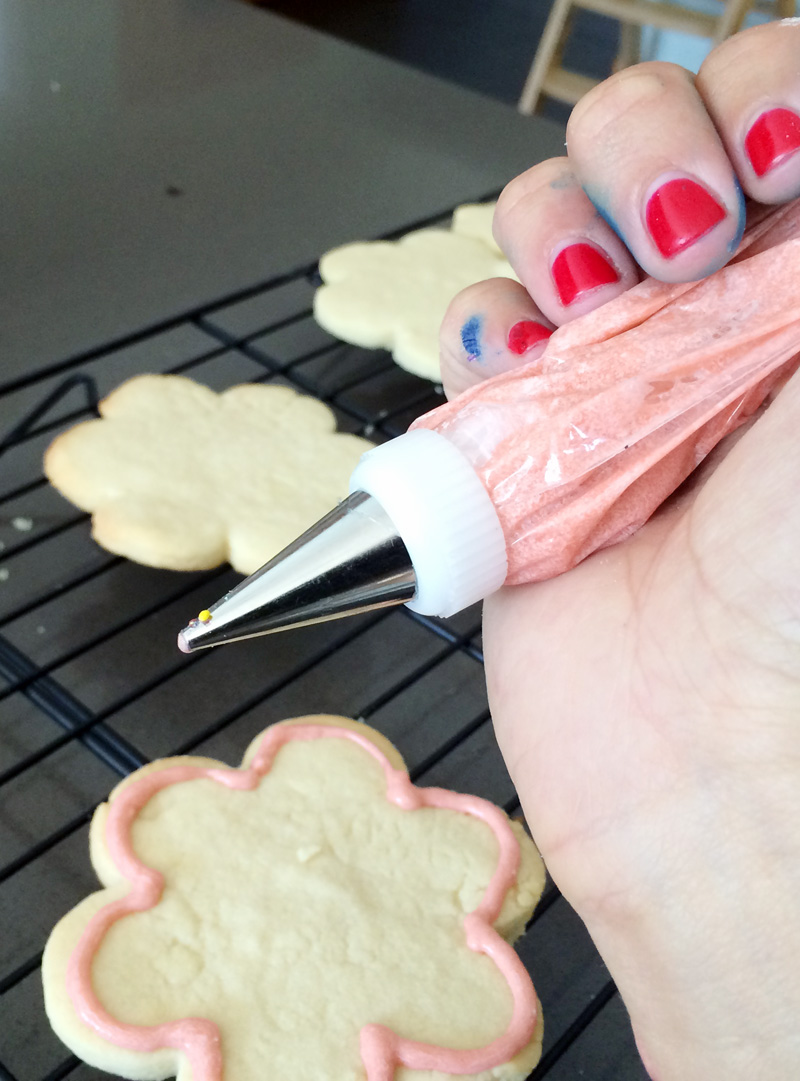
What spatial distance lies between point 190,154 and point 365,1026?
1.15 meters

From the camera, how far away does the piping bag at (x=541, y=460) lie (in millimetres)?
358

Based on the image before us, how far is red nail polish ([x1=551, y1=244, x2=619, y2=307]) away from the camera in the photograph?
1.56 ft

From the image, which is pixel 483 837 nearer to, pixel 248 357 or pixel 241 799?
pixel 241 799

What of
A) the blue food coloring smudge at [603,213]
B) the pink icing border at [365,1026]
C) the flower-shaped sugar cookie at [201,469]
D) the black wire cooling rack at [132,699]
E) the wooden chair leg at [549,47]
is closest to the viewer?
the blue food coloring smudge at [603,213]

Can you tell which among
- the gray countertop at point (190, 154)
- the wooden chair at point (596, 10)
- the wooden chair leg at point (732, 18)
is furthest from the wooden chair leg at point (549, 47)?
the gray countertop at point (190, 154)

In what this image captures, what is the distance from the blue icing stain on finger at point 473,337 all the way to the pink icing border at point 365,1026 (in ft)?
1.00

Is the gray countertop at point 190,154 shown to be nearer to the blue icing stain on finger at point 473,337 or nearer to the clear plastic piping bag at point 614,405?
the blue icing stain on finger at point 473,337

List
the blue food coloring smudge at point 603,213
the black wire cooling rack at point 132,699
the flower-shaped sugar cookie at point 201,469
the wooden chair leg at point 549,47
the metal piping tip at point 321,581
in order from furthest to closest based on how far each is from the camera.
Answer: the wooden chair leg at point 549,47 < the flower-shaped sugar cookie at point 201,469 < the black wire cooling rack at point 132,699 < the blue food coloring smudge at point 603,213 < the metal piping tip at point 321,581

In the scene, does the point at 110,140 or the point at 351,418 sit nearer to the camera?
the point at 351,418

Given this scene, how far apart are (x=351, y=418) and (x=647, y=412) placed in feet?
2.44

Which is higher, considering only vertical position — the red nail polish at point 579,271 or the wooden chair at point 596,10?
the red nail polish at point 579,271

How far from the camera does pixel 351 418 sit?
111 cm

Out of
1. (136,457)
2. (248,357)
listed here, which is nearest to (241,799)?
(136,457)

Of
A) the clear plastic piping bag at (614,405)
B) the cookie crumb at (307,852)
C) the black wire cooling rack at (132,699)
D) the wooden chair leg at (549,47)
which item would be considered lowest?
the black wire cooling rack at (132,699)
